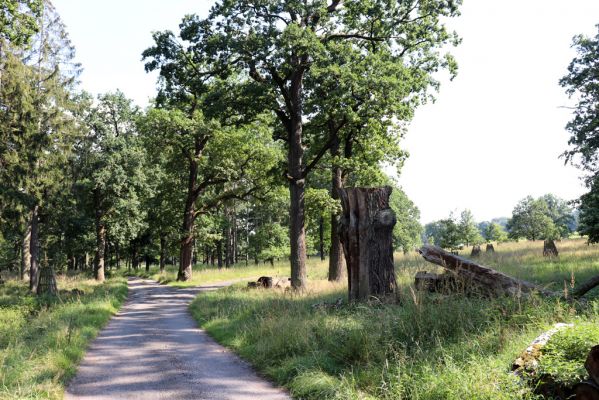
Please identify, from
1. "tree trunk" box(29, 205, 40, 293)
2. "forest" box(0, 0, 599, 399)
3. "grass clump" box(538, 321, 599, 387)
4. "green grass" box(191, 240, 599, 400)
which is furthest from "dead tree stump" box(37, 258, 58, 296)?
"grass clump" box(538, 321, 599, 387)

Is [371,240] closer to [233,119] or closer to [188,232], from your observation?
[233,119]

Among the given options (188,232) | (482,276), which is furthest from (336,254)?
(188,232)

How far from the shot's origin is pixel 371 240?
922cm

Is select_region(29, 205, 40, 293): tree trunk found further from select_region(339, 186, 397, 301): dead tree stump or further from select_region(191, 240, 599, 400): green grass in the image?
select_region(339, 186, 397, 301): dead tree stump

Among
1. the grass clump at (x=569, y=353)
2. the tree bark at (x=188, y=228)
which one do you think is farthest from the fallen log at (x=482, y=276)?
the tree bark at (x=188, y=228)

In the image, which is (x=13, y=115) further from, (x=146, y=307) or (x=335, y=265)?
(x=335, y=265)

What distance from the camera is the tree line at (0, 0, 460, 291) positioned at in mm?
15352

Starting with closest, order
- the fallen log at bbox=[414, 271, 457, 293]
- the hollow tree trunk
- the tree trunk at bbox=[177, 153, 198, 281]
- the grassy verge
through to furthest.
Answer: the grassy verge → the fallen log at bbox=[414, 271, 457, 293] → the hollow tree trunk → the tree trunk at bbox=[177, 153, 198, 281]

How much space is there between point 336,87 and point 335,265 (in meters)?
7.42

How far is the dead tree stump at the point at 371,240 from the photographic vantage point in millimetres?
9188

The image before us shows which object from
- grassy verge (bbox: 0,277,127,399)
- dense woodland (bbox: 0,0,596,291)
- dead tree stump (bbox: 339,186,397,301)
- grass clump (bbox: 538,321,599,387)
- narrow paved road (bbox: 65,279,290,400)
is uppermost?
dense woodland (bbox: 0,0,596,291)

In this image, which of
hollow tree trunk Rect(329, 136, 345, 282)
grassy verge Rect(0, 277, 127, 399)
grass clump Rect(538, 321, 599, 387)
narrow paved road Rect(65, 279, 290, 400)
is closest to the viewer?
grass clump Rect(538, 321, 599, 387)

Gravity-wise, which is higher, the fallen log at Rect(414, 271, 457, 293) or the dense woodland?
the dense woodland

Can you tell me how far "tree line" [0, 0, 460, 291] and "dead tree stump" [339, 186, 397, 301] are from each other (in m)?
6.08
